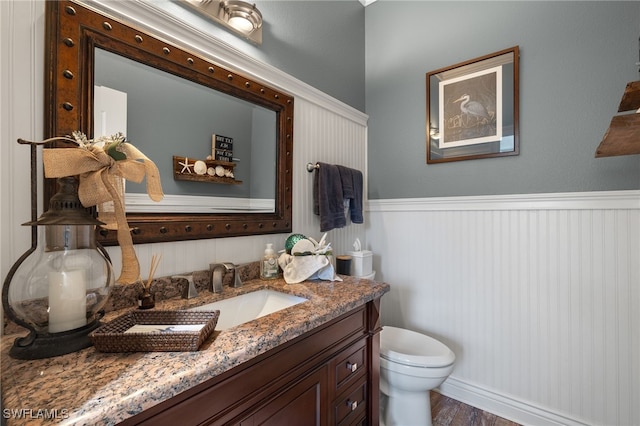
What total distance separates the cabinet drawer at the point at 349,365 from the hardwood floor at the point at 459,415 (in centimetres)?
86

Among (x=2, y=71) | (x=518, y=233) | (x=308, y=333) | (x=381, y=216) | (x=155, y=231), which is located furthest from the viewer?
(x=381, y=216)

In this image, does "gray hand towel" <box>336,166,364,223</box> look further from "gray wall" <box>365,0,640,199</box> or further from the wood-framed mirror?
the wood-framed mirror

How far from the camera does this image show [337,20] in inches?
76.1

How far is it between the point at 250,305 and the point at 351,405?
0.55 m

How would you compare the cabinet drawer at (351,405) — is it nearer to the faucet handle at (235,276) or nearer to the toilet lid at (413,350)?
the toilet lid at (413,350)

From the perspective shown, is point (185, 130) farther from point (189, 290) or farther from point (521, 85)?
point (521, 85)

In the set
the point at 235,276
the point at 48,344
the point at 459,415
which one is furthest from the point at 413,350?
the point at 48,344

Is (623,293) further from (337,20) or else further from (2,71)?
(2,71)

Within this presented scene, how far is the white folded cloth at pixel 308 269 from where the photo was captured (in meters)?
1.29

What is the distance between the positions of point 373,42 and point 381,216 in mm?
1345

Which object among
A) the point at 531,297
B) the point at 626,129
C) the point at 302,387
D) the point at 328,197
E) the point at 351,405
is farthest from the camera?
the point at 328,197

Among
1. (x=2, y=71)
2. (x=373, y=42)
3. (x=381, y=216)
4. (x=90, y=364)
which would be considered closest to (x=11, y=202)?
(x=2, y=71)

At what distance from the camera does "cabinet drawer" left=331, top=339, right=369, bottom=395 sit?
1.01 m

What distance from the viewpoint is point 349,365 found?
1076 mm
